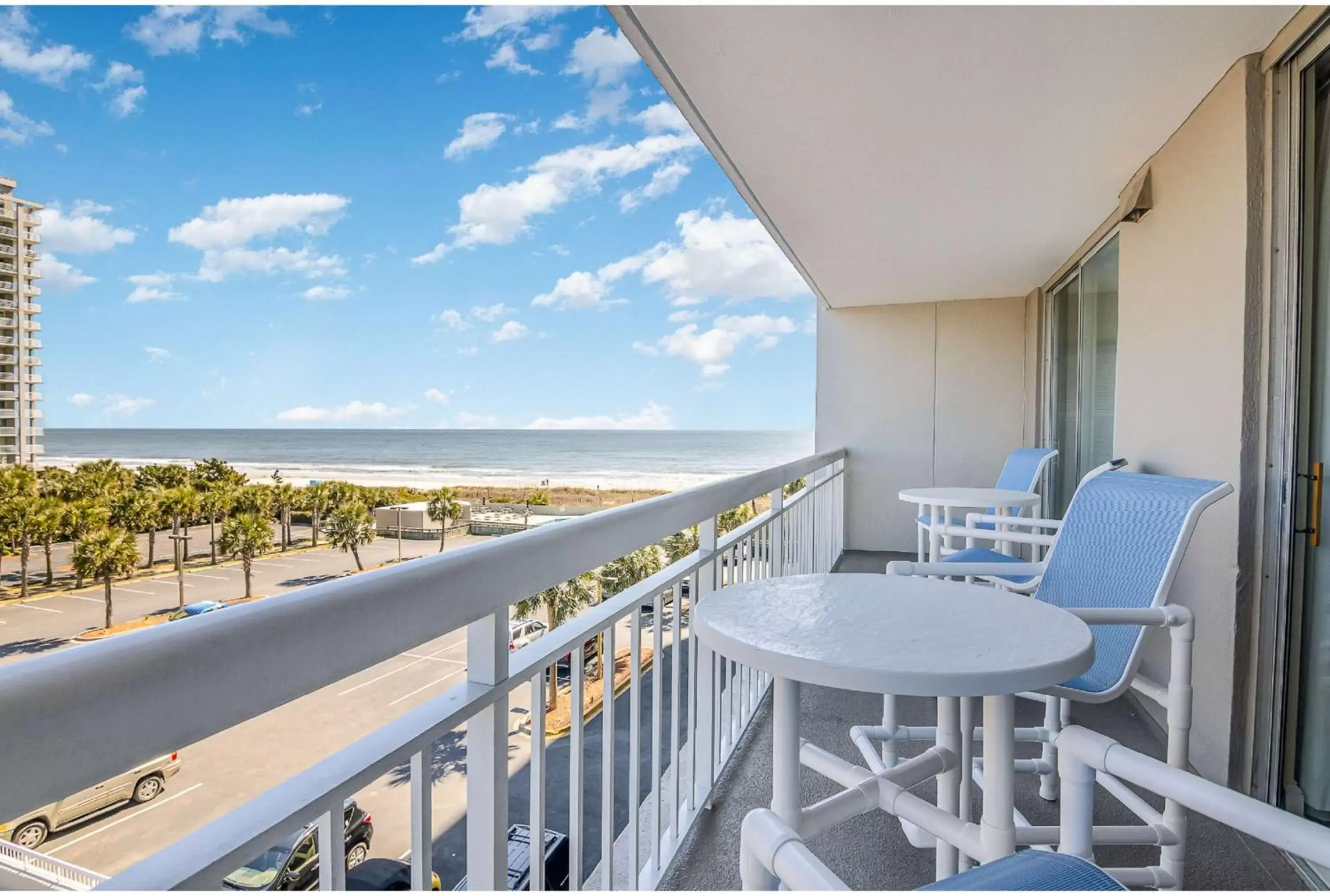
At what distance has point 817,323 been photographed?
21.9 ft

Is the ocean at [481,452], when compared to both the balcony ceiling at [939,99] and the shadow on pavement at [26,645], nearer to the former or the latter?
the balcony ceiling at [939,99]

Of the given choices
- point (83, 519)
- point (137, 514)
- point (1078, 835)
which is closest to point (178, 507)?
point (137, 514)

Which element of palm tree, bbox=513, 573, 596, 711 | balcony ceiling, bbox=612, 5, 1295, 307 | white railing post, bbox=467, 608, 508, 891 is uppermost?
balcony ceiling, bbox=612, 5, 1295, 307

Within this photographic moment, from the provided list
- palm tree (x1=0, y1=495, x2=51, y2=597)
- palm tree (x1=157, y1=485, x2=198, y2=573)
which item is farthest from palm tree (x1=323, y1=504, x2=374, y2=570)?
palm tree (x1=0, y1=495, x2=51, y2=597)

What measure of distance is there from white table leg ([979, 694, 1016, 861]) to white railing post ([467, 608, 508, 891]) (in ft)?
2.52

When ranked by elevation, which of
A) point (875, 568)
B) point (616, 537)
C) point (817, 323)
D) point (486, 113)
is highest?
point (486, 113)

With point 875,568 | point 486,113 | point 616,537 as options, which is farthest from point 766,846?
point 486,113

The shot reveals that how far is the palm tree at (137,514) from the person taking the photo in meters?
4.49

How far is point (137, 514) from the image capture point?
4.69m

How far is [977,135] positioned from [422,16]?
Result: 72.3 ft

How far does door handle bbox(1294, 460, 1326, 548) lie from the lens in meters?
1.83

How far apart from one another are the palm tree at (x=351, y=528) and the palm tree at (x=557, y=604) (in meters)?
1.21

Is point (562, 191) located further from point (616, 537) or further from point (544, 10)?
point (616, 537)

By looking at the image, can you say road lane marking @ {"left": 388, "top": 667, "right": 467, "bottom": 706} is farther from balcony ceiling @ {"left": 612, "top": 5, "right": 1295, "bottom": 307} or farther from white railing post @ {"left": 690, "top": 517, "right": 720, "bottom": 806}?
balcony ceiling @ {"left": 612, "top": 5, "right": 1295, "bottom": 307}
